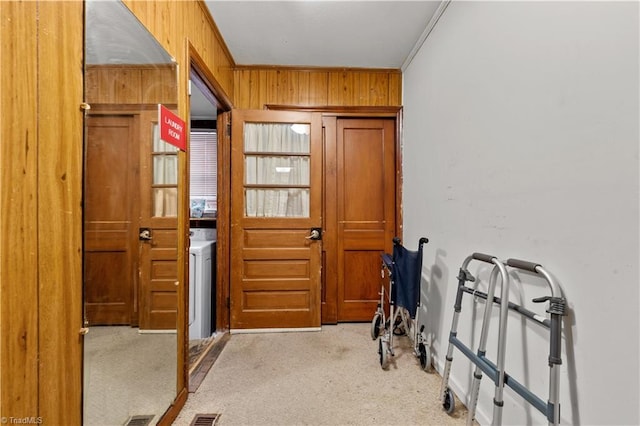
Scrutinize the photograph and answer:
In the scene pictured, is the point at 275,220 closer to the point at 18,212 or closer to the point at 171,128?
the point at 171,128

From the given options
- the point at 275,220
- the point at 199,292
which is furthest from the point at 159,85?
the point at 199,292

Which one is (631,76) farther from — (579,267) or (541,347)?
(541,347)

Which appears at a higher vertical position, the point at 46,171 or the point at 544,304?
the point at 46,171

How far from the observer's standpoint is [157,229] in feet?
4.84

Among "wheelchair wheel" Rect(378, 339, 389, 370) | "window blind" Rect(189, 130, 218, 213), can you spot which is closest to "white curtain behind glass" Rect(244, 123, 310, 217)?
"window blind" Rect(189, 130, 218, 213)

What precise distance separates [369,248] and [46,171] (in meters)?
2.56

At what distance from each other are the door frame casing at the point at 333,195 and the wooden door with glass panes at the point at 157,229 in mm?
1587

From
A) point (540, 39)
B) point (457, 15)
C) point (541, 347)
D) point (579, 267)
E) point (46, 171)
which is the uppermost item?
point (457, 15)

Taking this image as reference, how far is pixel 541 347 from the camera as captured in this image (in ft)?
3.76

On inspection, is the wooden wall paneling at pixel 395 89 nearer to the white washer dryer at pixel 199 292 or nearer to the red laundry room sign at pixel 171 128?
the red laundry room sign at pixel 171 128

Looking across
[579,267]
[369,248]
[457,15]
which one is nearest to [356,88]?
[457,15]

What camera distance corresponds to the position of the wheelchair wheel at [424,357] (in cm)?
206

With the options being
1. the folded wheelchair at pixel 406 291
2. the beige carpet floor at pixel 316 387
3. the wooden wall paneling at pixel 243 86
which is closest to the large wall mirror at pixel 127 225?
the beige carpet floor at pixel 316 387

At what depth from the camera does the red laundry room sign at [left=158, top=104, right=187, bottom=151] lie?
1.45m
